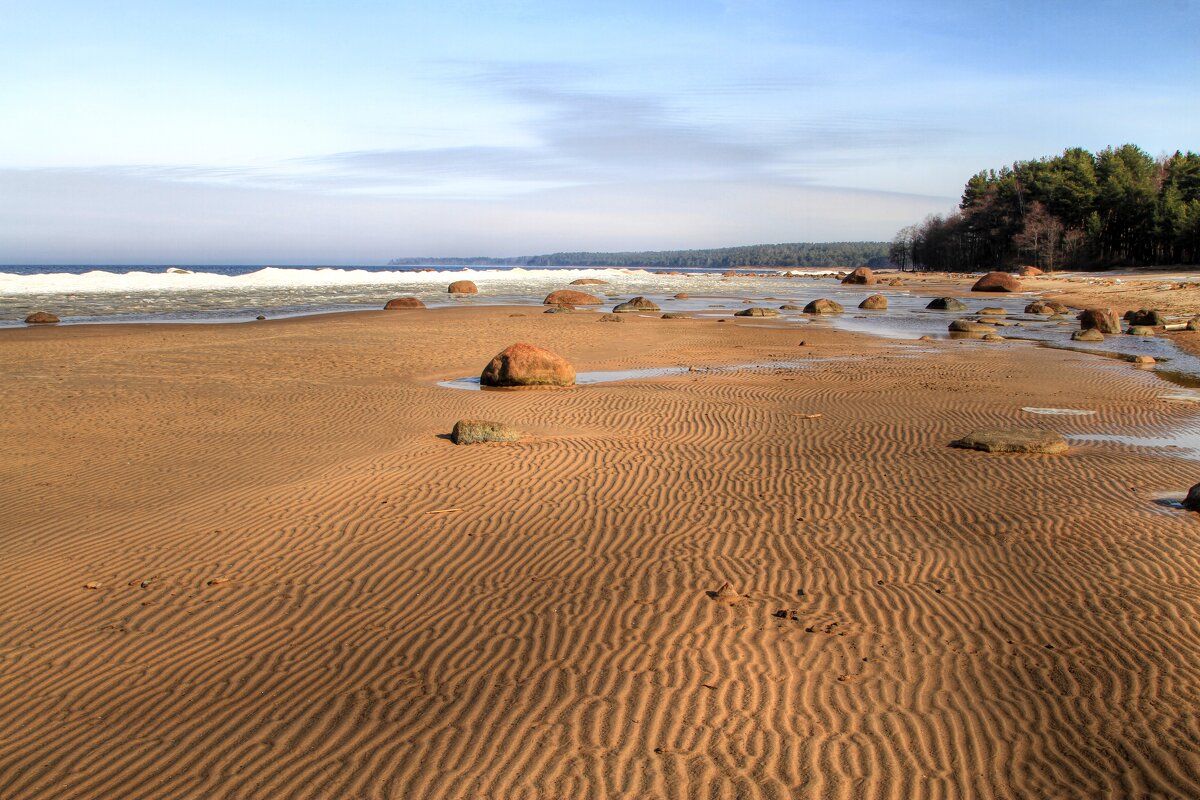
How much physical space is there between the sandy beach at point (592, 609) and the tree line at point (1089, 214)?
7020cm

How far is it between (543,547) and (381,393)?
981 centimetres

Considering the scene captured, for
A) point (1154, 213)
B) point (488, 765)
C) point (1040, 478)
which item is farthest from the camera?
point (1154, 213)

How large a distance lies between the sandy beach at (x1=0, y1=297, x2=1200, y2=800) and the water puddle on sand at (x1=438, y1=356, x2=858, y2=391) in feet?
11.5

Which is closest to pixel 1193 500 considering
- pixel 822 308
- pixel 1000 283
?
pixel 822 308

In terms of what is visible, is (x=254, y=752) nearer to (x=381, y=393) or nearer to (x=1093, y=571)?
(x=1093, y=571)

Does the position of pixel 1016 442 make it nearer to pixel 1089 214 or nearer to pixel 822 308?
pixel 822 308

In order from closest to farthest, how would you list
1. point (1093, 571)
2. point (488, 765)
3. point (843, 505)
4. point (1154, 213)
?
point (488, 765) → point (1093, 571) → point (843, 505) → point (1154, 213)

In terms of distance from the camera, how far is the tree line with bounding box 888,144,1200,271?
71.9m

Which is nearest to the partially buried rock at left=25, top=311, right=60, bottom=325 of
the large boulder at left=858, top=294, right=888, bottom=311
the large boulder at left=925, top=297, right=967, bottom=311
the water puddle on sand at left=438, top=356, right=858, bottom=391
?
the water puddle on sand at left=438, top=356, right=858, bottom=391

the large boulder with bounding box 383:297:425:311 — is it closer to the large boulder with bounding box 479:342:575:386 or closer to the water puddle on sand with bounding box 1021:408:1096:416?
the large boulder with bounding box 479:342:575:386

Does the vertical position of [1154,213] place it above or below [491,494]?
above

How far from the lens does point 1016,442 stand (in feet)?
40.2

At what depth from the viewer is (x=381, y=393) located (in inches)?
683

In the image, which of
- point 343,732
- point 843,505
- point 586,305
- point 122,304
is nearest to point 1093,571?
point 843,505
